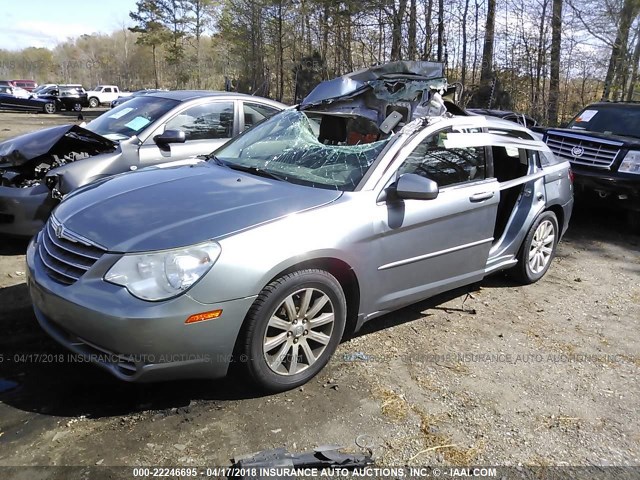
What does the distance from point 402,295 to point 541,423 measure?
1153mm

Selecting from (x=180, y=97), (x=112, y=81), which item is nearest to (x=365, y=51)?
(x=180, y=97)

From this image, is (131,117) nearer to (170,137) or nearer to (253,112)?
(170,137)

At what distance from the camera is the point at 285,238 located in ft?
9.33

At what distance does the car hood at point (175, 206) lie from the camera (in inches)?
108

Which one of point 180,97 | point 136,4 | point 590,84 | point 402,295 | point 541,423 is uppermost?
point 136,4

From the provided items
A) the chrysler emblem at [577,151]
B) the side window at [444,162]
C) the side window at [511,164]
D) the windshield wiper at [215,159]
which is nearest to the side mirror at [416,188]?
the side window at [444,162]

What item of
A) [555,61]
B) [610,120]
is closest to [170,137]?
[610,120]

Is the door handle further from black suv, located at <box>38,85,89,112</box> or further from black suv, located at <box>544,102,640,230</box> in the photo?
black suv, located at <box>38,85,89,112</box>

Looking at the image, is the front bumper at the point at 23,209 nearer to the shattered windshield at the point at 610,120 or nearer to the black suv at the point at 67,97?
the shattered windshield at the point at 610,120

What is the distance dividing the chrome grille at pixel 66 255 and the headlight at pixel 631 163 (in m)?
6.88

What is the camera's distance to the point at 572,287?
5215 millimetres

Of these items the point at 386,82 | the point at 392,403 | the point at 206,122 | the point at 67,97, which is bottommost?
the point at 392,403

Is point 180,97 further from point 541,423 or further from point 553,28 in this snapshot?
point 553,28

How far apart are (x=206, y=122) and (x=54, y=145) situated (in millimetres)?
1635
